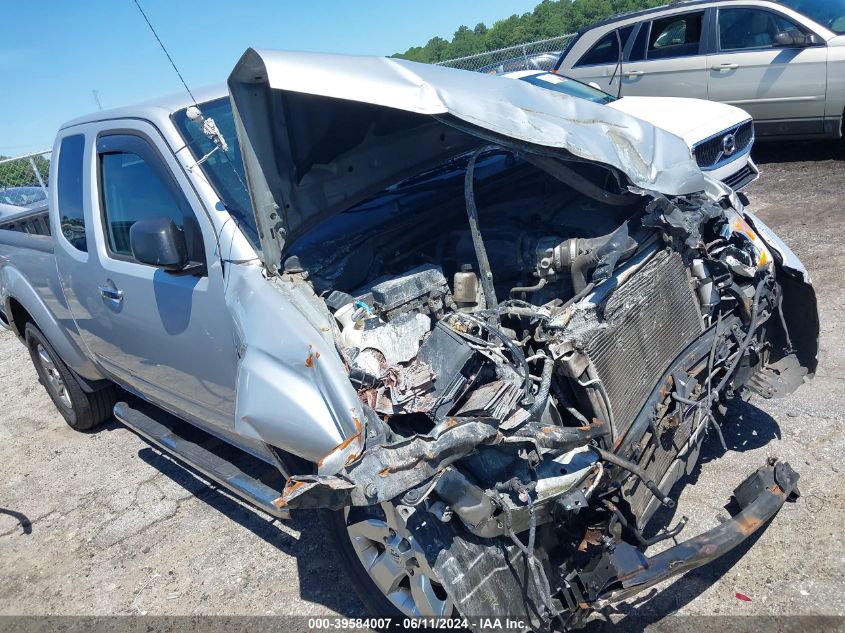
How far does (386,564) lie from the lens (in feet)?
8.09

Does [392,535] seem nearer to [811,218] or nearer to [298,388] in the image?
[298,388]

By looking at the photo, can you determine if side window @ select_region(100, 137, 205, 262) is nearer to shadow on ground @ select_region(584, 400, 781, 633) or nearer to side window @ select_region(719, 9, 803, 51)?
shadow on ground @ select_region(584, 400, 781, 633)

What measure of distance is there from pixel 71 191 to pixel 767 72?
23.7 feet

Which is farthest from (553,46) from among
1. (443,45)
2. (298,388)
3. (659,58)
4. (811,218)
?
(443,45)

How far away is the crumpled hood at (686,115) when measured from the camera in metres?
5.23


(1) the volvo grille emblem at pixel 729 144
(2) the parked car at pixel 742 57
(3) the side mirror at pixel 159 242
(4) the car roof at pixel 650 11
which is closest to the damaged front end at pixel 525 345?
(3) the side mirror at pixel 159 242

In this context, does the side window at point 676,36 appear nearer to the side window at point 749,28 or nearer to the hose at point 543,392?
the side window at point 749,28

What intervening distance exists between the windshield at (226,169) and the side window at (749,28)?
265 inches

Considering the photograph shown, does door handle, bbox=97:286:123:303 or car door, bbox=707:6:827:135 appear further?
Result: car door, bbox=707:6:827:135

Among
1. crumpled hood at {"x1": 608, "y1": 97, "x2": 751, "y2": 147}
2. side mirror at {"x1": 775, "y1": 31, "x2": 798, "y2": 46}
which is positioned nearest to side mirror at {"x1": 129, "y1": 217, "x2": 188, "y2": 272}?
crumpled hood at {"x1": 608, "y1": 97, "x2": 751, "y2": 147}

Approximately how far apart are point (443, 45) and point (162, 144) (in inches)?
1902

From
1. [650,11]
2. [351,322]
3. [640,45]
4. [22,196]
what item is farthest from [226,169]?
[22,196]

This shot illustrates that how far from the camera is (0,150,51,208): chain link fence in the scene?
1173cm

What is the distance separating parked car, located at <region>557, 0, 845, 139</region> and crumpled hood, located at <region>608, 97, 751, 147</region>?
1.28 metres
